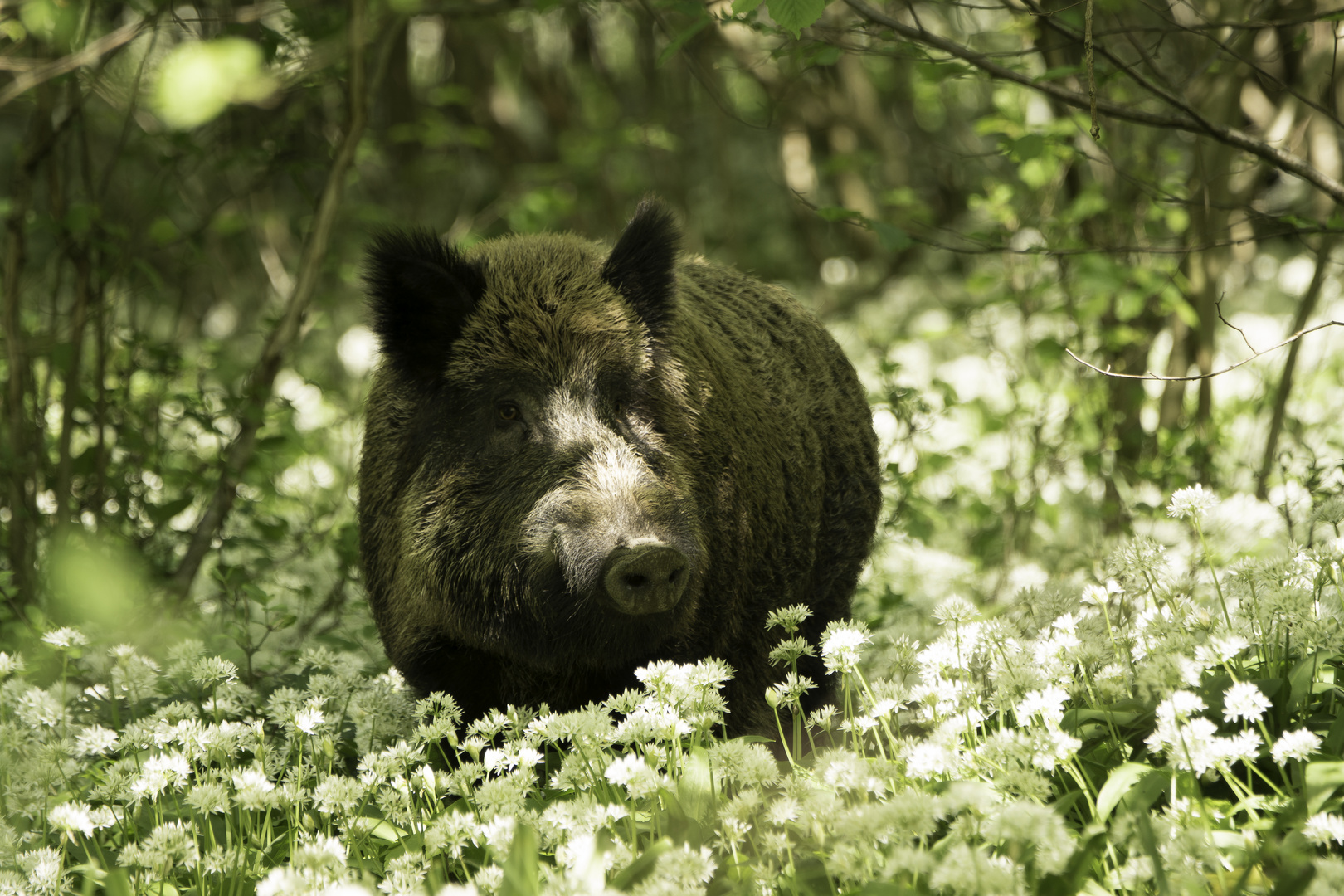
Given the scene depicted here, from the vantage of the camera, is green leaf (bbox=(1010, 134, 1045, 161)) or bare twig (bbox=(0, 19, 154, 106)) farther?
green leaf (bbox=(1010, 134, 1045, 161))

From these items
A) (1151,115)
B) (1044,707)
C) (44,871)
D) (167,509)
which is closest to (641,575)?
(1044,707)

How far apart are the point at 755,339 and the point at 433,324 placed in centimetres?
146

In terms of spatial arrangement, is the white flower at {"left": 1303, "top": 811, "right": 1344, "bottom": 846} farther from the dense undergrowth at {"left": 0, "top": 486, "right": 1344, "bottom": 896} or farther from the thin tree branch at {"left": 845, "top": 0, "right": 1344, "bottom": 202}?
the thin tree branch at {"left": 845, "top": 0, "right": 1344, "bottom": 202}

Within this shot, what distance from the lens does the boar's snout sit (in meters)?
3.16

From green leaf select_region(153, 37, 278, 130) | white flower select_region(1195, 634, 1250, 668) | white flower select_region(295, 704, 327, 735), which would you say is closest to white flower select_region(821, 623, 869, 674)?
white flower select_region(1195, 634, 1250, 668)

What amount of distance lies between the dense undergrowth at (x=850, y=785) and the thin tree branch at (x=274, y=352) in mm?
1776

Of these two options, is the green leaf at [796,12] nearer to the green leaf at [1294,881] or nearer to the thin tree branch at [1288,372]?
the green leaf at [1294,881]

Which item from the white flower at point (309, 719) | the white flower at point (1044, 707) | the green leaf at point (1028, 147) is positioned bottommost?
the white flower at point (1044, 707)

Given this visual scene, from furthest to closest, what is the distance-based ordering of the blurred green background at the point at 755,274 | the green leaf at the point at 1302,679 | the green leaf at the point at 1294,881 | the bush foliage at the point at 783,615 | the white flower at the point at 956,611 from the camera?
the blurred green background at the point at 755,274 → the white flower at the point at 956,611 → the green leaf at the point at 1302,679 → the bush foliage at the point at 783,615 → the green leaf at the point at 1294,881

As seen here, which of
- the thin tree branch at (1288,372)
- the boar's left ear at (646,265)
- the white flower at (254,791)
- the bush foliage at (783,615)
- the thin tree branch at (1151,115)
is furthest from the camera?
the thin tree branch at (1288,372)

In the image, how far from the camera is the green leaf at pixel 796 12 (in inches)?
123

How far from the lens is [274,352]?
537 centimetres

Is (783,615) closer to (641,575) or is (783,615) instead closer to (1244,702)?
(641,575)

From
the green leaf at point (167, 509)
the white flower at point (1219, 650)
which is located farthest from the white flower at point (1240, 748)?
the green leaf at point (167, 509)
